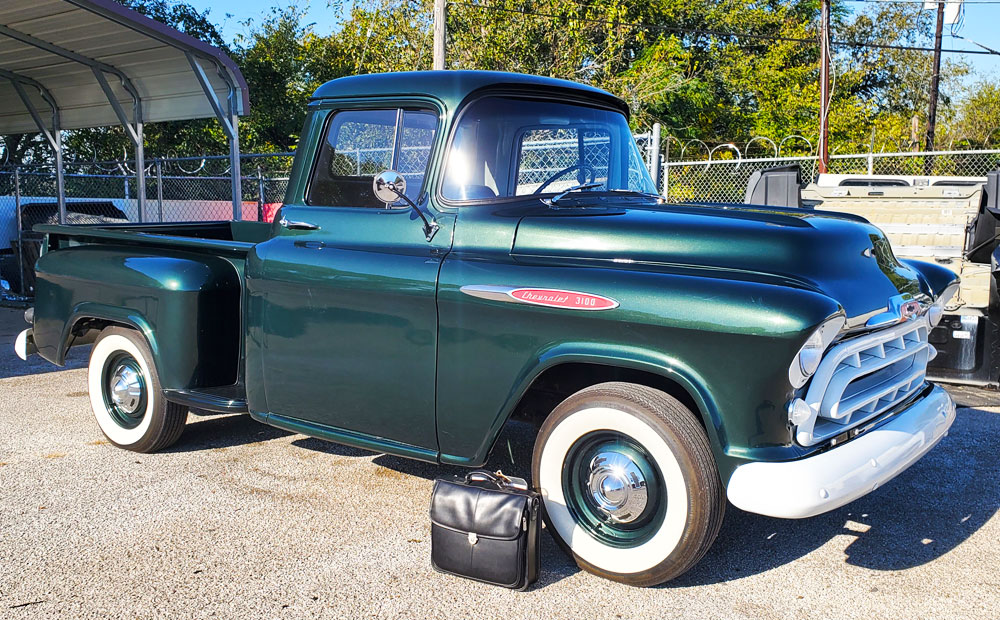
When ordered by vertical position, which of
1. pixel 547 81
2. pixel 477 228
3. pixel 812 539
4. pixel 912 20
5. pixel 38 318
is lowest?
pixel 812 539

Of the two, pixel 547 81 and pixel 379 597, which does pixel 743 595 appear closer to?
pixel 379 597

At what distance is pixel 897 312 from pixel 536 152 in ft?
5.55

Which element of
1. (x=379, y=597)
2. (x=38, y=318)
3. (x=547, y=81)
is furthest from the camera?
(x=38, y=318)

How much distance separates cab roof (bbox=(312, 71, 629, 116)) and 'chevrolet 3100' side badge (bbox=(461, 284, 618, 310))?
88cm

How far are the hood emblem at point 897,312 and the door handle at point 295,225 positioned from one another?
2.51 m

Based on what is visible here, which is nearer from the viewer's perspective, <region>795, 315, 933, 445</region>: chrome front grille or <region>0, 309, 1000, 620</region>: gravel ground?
<region>795, 315, 933, 445</region>: chrome front grille

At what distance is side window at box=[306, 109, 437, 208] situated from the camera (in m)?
3.90

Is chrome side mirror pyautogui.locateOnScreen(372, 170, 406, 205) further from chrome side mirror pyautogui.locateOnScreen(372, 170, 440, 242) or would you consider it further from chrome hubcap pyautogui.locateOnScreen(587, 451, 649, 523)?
chrome hubcap pyautogui.locateOnScreen(587, 451, 649, 523)

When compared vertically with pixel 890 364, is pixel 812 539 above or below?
below

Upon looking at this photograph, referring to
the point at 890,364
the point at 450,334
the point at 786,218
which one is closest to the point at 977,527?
the point at 890,364

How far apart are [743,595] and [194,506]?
2.52 m

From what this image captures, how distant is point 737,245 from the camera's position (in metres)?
3.26

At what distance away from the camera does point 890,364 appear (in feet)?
11.5

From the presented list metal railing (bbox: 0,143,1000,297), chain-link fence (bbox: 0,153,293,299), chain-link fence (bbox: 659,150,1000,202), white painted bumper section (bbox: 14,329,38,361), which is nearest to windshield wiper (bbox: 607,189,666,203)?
metal railing (bbox: 0,143,1000,297)
